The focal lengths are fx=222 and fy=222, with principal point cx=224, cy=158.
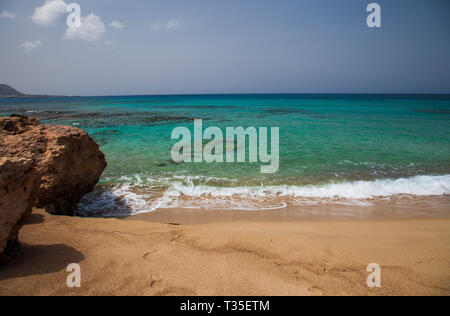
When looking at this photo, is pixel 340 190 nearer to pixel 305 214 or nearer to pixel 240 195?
pixel 305 214

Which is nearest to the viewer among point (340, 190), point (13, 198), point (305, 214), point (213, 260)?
point (13, 198)

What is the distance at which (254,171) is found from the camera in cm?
757

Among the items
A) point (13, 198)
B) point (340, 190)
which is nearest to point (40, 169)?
point (13, 198)

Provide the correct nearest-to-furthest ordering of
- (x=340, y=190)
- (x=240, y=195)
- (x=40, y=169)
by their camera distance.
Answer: (x=40, y=169) → (x=240, y=195) → (x=340, y=190)

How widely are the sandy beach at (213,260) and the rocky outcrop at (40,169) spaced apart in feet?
1.55

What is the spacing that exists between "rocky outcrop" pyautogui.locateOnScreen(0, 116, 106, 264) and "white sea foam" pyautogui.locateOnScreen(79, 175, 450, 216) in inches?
32.2

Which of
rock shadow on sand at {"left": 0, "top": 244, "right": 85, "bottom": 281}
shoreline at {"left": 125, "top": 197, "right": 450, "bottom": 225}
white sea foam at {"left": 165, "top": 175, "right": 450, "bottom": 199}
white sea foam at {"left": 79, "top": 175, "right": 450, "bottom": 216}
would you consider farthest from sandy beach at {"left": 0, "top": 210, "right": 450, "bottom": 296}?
white sea foam at {"left": 165, "top": 175, "right": 450, "bottom": 199}

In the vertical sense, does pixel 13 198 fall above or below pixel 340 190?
above

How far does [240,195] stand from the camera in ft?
19.4

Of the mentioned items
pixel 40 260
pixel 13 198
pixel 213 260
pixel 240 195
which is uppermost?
pixel 13 198

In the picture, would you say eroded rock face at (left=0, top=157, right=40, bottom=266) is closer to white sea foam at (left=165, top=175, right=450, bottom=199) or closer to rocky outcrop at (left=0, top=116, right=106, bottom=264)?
rocky outcrop at (left=0, top=116, right=106, bottom=264)

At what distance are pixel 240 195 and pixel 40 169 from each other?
14.0 feet

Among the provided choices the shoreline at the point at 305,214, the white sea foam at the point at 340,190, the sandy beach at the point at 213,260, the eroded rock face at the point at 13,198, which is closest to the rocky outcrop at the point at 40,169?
the eroded rock face at the point at 13,198
